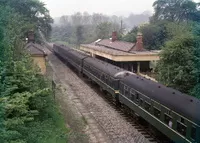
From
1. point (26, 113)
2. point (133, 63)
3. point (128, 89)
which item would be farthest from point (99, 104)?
point (133, 63)

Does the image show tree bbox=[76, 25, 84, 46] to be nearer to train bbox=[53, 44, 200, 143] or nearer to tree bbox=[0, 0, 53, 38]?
tree bbox=[0, 0, 53, 38]

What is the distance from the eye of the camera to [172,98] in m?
12.8

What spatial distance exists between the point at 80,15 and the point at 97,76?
7960 cm

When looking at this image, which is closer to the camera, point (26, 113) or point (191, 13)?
point (26, 113)

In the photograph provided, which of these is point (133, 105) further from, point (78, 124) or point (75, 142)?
point (75, 142)

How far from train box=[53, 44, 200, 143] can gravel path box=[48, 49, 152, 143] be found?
92 cm

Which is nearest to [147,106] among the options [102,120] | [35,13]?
[102,120]

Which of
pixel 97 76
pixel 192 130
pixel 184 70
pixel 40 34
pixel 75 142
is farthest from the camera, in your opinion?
pixel 40 34

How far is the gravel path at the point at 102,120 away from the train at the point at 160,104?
0.92m

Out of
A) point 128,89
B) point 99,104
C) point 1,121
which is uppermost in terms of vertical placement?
point 1,121

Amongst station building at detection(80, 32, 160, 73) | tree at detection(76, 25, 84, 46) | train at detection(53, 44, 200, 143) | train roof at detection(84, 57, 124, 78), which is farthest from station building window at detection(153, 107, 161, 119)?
tree at detection(76, 25, 84, 46)

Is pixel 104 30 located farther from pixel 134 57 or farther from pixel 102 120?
pixel 102 120

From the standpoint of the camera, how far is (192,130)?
34.6 feet

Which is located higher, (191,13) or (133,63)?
(191,13)
